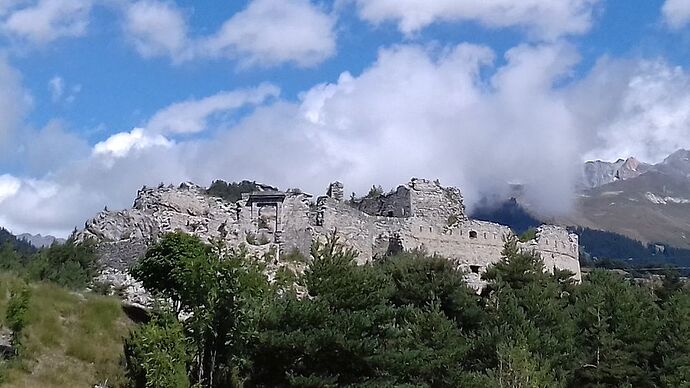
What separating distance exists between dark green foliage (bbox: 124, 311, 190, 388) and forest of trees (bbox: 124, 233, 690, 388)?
1.3 inches

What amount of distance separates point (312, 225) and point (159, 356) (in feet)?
53.6

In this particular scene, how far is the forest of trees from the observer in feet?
66.0

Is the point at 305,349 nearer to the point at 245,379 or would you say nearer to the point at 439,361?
the point at 245,379

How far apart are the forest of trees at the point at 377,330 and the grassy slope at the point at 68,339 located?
0.92m

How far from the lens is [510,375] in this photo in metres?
24.0

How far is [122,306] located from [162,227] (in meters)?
8.86

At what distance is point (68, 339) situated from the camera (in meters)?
20.3

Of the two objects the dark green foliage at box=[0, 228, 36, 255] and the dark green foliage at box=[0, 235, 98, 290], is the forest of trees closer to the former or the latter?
the dark green foliage at box=[0, 235, 98, 290]

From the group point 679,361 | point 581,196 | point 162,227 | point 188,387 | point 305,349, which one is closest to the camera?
point 188,387

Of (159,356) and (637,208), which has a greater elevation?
(637,208)

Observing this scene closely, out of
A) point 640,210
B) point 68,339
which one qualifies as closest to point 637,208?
point 640,210

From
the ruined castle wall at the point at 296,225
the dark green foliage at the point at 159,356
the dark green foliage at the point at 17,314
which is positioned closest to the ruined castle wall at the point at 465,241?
the ruined castle wall at the point at 296,225

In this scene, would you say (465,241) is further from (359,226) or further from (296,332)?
(296,332)

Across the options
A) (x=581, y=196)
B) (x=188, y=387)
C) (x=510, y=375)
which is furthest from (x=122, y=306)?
(x=581, y=196)
